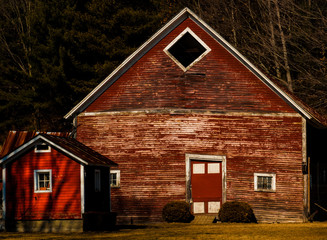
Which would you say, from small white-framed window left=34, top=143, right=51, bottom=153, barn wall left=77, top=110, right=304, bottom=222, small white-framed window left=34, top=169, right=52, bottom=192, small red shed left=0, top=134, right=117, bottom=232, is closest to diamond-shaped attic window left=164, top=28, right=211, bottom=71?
barn wall left=77, top=110, right=304, bottom=222

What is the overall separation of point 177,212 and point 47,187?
614cm

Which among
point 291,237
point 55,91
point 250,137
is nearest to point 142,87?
point 250,137

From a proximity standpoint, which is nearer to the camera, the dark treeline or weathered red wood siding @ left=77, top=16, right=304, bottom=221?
weathered red wood siding @ left=77, top=16, right=304, bottom=221

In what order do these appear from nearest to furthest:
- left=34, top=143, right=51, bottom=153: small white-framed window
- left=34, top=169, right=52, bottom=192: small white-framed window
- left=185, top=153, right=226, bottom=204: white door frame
Answer: 1. left=34, top=169, right=52, bottom=192: small white-framed window
2. left=34, top=143, right=51, bottom=153: small white-framed window
3. left=185, top=153, right=226, bottom=204: white door frame

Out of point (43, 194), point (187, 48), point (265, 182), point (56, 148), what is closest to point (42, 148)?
point (56, 148)

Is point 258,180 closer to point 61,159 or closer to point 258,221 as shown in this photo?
point 258,221

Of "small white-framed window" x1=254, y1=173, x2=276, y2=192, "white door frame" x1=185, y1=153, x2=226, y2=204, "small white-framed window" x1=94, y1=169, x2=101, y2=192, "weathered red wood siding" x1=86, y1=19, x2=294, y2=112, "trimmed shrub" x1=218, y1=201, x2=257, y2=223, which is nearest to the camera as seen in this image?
"small white-framed window" x1=94, y1=169, x2=101, y2=192

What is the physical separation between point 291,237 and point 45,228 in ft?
32.1

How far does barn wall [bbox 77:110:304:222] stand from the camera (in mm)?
30328

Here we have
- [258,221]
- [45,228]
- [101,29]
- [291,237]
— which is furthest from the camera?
[101,29]

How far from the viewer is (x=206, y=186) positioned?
102 ft

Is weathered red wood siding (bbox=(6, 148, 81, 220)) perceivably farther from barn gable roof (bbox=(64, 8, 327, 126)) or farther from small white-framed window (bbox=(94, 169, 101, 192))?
barn gable roof (bbox=(64, 8, 327, 126))

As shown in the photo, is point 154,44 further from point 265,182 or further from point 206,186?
point 265,182

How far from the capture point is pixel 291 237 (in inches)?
873
